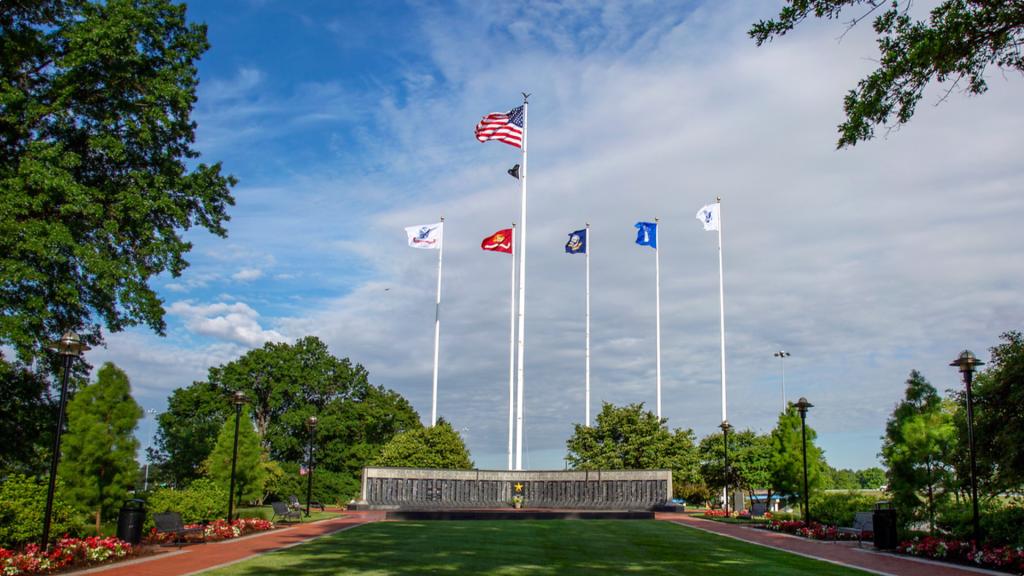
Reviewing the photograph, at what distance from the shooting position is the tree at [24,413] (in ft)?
76.8

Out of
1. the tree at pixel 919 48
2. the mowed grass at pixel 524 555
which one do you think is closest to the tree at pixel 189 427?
the mowed grass at pixel 524 555

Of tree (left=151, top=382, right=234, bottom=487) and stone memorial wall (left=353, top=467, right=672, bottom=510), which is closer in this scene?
stone memorial wall (left=353, top=467, right=672, bottom=510)

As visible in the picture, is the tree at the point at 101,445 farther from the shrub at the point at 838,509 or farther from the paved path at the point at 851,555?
the shrub at the point at 838,509

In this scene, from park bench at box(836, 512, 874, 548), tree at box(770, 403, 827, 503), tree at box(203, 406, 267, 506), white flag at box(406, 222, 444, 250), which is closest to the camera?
park bench at box(836, 512, 874, 548)

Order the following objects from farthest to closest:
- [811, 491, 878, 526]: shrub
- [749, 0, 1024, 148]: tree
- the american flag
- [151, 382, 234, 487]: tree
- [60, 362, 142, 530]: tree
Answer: [151, 382, 234, 487]: tree
the american flag
[811, 491, 878, 526]: shrub
[60, 362, 142, 530]: tree
[749, 0, 1024, 148]: tree

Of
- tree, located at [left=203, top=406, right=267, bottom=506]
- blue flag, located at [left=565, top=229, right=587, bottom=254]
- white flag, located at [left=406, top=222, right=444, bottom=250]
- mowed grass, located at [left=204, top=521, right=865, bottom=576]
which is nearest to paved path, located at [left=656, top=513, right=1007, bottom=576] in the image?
mowed grass, located at [left=204, top=521, right=865, bottom=576]

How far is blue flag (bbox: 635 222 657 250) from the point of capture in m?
43.6

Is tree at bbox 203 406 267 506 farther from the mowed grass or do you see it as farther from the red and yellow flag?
the red and yellow flag

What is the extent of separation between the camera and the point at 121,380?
20.1m

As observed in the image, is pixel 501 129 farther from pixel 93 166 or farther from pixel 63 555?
pixel 63 555

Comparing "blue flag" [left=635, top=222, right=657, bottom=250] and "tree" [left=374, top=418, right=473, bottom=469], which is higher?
"blue flag" [left=635, top=222, right=657, bottom=250]

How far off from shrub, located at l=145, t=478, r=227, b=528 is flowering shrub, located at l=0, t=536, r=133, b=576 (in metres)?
7.38

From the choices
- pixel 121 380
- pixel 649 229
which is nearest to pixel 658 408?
pixel 649 229

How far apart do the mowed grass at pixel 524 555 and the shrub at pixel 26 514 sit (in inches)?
200
